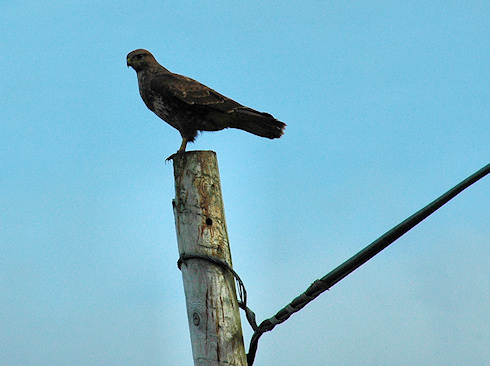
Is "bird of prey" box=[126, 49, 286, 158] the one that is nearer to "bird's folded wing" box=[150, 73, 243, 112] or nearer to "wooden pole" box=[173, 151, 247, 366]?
"bird's folded wing" box=[150, 73, 243, 112]

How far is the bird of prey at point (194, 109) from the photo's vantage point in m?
5.40

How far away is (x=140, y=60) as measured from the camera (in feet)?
21.2

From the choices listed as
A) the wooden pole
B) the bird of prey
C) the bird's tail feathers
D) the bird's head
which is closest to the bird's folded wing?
the bird of prey

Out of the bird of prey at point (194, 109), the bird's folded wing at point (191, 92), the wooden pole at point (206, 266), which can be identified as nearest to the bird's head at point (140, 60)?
the bird of prey at point (194, 109)

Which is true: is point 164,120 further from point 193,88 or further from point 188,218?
point 188,218

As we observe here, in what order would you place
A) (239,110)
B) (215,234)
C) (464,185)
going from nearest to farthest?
1. (464,185)
2. (215,234)
3. (239,110)

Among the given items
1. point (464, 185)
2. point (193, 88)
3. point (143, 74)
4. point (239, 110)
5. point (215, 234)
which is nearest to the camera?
point (464, 185)

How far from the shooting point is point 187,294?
3561 mm

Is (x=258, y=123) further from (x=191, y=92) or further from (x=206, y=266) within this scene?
(x=206, y=266)

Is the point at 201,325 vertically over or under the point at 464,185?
under

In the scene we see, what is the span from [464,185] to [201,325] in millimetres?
1669

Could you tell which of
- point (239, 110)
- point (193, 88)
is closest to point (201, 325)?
point (239, 110)

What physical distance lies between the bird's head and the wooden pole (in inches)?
118

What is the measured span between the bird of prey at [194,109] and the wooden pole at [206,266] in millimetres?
1727
